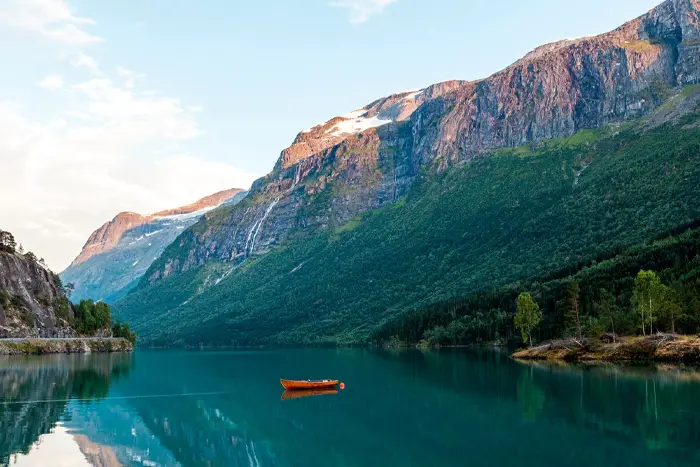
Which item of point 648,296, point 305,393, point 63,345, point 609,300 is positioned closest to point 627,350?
point 648,296

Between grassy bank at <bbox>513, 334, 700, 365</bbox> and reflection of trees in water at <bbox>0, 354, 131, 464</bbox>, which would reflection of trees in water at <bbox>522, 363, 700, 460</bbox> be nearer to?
grassy bank at <bbox>513, 334, 700, 365</bbox>

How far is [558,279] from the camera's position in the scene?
189 meters

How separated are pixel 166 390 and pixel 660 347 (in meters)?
70.0

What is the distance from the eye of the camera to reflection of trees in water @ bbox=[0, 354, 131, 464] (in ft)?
143

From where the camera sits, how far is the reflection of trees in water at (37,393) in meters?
43.6

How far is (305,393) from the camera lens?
73250 millimetres

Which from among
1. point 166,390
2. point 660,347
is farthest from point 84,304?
point 660,347

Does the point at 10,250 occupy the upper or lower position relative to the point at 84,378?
upper

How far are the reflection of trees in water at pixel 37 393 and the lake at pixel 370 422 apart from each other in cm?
15

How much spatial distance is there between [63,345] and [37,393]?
9150 centimetres

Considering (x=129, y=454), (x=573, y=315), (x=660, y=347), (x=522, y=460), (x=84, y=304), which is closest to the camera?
(x=522, y=460)

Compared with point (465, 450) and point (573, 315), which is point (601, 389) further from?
point (573, 315)

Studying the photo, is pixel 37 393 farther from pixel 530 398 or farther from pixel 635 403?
pixel 635 403

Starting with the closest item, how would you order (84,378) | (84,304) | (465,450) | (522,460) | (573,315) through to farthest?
(522,460), (465,450), (84,378), (573,315), (84,304)
